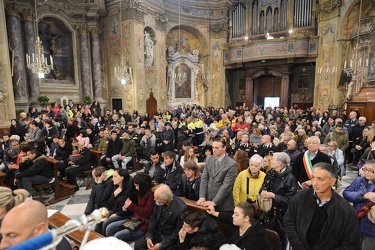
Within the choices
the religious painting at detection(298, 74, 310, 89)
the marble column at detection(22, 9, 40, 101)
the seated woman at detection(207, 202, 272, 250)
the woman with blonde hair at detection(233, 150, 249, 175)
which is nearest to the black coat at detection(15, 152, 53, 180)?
the woman with blonde hair at detection(233, 150, 249, 175)

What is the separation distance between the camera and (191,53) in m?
19.2

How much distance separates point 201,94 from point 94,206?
53.8ft

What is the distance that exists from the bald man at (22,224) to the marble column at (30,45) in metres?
12.8

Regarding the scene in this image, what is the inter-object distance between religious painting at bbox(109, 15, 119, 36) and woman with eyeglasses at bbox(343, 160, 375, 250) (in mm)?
14587

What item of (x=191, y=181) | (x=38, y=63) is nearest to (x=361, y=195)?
(x=191, y=181)

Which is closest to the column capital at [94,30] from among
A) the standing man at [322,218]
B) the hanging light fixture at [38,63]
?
the hanging light fixture at [38,63]

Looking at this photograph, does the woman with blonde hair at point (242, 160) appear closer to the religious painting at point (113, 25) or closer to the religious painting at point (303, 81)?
the religious painting at point (113, 25)

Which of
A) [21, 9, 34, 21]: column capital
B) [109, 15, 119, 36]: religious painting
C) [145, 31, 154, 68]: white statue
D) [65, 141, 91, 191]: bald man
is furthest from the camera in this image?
[145, 31, 154, 68]: white statue

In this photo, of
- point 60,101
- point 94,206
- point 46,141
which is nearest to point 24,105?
point 60,101

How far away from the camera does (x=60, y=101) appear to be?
13.4 meters

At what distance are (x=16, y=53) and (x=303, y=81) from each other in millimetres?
17637

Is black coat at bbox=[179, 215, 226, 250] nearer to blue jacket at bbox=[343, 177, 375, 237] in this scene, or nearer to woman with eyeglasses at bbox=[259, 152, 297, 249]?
woman with eyeglasses at bbox=[259, 152, 297, 249]

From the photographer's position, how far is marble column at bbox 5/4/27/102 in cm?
1098

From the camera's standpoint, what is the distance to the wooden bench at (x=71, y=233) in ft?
8.70
